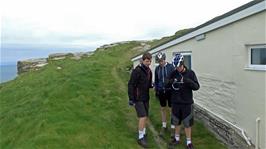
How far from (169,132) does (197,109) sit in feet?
6.04

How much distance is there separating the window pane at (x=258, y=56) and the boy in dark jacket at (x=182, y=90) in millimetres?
1242

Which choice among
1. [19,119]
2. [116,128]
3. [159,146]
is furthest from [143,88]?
[19,119]

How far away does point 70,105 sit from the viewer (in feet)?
38.0

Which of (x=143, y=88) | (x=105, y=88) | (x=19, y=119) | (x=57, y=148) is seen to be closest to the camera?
(x=57, y=148)

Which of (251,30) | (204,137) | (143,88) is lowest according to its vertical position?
(204,137)

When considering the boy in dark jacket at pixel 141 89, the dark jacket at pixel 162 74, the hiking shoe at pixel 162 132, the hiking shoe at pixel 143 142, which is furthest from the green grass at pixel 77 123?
the dark jacket at pixel 162 74

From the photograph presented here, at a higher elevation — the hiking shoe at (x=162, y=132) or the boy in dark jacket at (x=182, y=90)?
the boy in dark jacket at (x=182, y=90)

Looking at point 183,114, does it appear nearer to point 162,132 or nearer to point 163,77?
point 163,77

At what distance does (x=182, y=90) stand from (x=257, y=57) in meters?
1.68

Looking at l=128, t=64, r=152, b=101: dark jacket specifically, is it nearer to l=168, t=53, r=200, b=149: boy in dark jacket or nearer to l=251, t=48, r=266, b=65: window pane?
l=168, t=53, r=200, b=149: boy in dark jacket

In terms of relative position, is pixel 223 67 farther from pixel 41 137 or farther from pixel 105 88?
pixel 105 88

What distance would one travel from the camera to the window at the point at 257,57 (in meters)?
6.81

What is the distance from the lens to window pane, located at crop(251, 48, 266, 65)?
6.83 m

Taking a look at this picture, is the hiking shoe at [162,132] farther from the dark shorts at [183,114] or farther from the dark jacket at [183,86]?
the dark jacket at [183,86]
